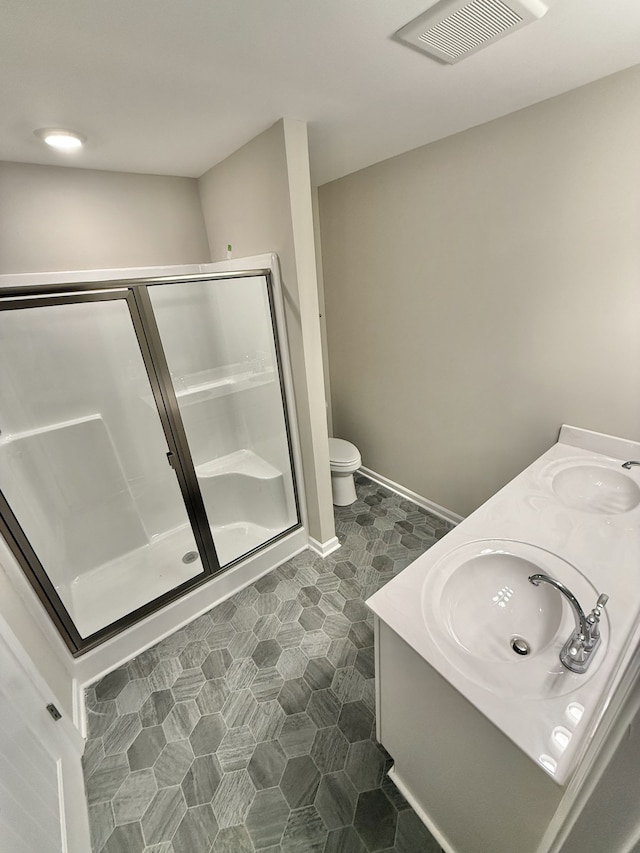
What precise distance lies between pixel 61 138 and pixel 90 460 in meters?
1.64

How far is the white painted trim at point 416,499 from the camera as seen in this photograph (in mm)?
2467

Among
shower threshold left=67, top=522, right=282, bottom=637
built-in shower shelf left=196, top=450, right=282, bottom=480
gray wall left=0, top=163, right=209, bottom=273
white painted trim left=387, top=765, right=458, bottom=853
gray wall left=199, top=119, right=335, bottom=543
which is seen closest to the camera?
white painted trim left=387, top=765, right=458, bottom=853

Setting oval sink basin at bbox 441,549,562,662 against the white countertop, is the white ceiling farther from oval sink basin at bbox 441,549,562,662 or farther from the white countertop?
oval sink basin at bbox 441,549,562,662

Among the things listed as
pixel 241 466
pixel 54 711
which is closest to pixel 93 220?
pixel 241 466

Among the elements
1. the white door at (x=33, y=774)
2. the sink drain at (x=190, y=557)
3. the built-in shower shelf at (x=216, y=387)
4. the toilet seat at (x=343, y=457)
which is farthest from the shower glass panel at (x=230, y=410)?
the white door at (x=33, y=774)

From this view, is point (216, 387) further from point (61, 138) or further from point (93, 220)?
point (61, 138)

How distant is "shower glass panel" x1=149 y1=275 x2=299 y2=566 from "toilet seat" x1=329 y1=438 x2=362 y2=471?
445 millimetres

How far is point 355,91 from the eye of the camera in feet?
4.12

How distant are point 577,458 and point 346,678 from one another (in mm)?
1469

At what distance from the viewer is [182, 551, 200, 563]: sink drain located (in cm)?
219

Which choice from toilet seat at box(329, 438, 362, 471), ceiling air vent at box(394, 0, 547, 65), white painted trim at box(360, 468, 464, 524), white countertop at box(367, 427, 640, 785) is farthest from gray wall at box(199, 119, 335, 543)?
white countertop at box(367, 427, 640, 785)

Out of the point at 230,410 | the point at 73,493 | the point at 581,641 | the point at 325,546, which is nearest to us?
the point at 581,641

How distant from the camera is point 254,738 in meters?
1.43

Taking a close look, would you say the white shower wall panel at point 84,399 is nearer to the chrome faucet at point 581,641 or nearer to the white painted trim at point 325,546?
the white painted trim at point 325,546
